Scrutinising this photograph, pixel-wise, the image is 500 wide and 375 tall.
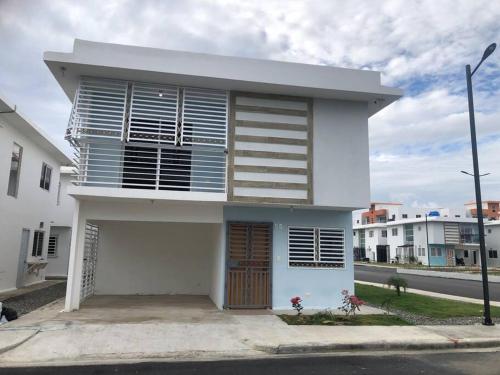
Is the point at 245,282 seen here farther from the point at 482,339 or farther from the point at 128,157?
the point at 482,339

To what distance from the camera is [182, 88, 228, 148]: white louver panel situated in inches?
465

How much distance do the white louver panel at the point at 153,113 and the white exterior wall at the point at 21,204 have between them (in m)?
6.33

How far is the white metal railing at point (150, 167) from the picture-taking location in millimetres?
11273

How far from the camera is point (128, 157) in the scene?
1185cm

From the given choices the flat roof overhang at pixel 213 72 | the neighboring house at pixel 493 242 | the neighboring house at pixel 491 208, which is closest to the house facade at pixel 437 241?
the neighboring house at pixel 493 242

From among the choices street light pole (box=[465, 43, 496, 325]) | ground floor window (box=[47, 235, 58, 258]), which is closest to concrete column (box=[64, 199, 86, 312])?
street light pole (box=[465, 43, 496, 325])

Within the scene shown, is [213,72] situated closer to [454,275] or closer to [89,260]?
[89,260]

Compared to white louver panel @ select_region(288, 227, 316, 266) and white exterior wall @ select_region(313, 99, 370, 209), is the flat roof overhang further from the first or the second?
white louver panel @ select_region(288, 227, 316, 266)

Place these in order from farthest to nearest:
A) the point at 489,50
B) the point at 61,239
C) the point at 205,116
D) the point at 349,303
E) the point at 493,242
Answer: the point at 493,242
the point at 61,239
the point at 205,116
the point at 349,303
the point at 489,50

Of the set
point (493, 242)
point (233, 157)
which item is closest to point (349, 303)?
point (233, 157)

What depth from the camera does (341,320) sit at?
34.7 feet

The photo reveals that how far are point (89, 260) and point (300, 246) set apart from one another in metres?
6.54

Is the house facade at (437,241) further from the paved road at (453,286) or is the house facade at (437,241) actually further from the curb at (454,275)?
the paved road at (453,286)

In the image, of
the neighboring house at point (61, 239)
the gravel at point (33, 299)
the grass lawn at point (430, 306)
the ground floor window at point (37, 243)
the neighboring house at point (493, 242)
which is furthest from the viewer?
the neighboring house at point (493, 242)
